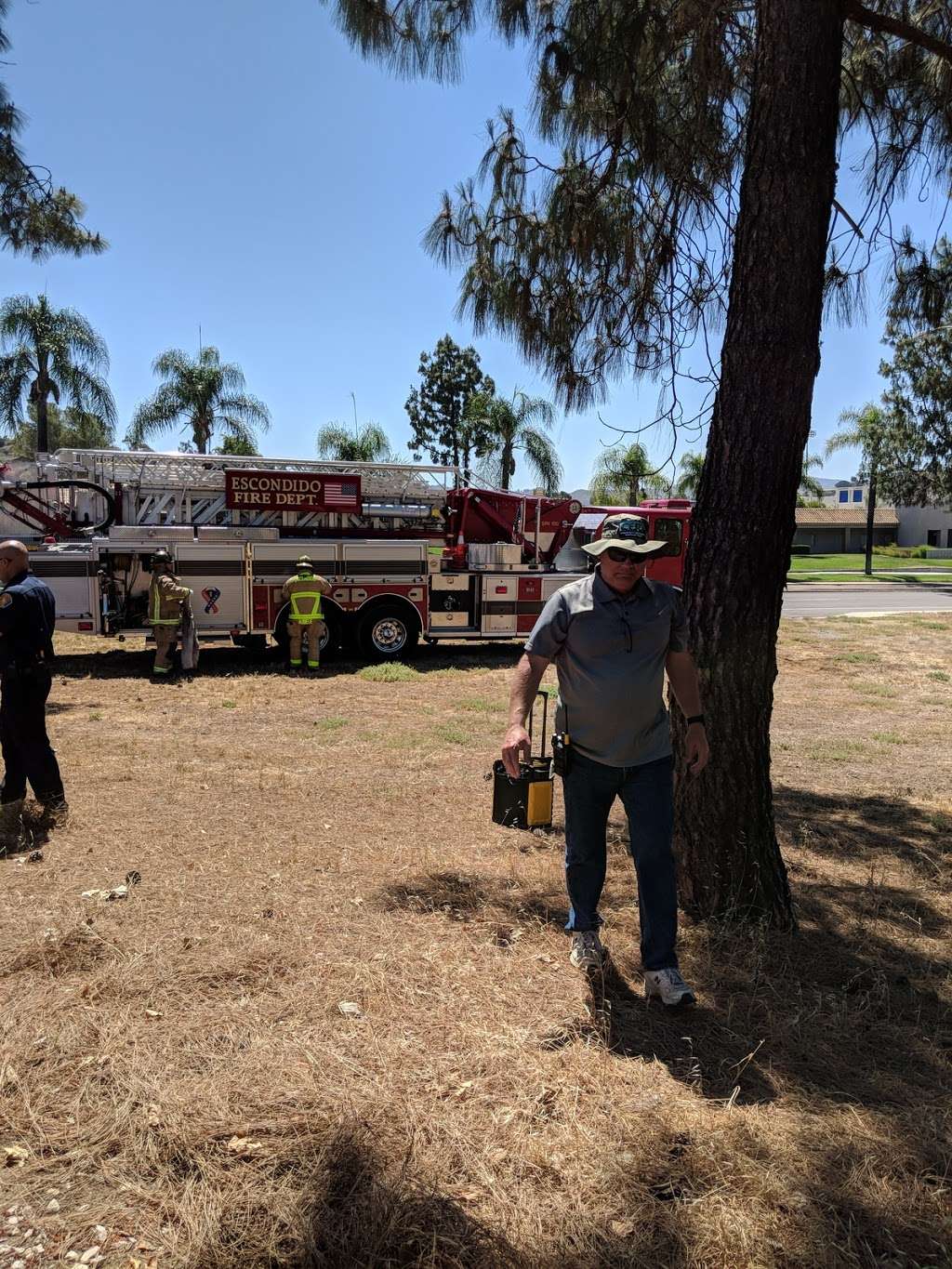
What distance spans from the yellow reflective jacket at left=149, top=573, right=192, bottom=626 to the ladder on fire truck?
1.44 metres

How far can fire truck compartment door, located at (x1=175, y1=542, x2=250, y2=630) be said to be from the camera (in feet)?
41.3

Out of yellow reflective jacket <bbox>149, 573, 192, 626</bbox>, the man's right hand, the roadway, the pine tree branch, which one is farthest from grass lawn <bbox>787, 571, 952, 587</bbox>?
the man's right hand

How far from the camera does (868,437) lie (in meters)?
37.6

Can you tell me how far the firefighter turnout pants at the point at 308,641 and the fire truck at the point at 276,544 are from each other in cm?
45

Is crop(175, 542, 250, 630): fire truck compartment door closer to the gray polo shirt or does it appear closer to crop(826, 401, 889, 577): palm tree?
the gray polo shirt

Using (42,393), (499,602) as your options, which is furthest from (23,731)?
(42,393)

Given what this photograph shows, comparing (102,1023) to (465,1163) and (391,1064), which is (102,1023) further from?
(465,1163)

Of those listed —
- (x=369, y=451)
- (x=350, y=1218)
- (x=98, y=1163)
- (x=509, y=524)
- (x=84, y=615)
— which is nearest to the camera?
(x=350, y=1218)

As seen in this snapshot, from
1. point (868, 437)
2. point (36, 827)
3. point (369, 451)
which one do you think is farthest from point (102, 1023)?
point (868, 437)

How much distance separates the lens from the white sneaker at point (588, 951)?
11.5 ft

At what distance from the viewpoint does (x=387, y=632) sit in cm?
1364

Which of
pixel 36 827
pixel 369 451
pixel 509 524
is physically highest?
pixel 369 451

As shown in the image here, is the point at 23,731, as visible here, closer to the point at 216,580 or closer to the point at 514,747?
the point at 514,747

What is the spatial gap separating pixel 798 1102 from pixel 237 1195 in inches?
63.0
